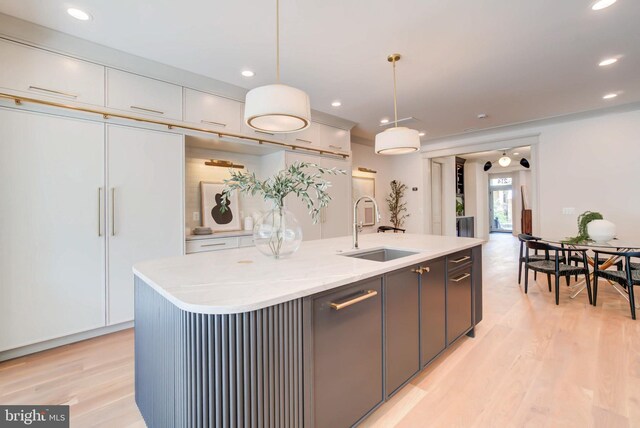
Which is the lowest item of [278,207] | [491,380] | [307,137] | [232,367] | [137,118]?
[491,380]

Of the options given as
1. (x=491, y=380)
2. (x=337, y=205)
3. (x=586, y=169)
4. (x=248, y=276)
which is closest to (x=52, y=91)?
(x=248, y=276)

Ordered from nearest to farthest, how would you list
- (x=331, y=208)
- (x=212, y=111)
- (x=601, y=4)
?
(x=601, y=4)
(x=212, y=111)
(x=331, y=208)

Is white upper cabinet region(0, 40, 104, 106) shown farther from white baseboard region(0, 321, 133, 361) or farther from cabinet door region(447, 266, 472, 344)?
cabinet door region(447, 266, 472, 344)

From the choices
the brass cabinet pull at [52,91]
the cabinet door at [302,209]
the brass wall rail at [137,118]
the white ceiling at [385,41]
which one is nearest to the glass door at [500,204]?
the white ceiling at [385,41]

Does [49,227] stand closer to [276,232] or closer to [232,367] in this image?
[276,232]

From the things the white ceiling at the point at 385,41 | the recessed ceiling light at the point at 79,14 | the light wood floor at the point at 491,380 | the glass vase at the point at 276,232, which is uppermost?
the white ceiling at the point at 385,41

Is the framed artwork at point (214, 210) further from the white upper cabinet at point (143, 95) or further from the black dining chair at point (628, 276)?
the black dining chair at point (628, 276)

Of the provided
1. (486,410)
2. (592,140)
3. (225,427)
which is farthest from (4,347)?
(592,140)

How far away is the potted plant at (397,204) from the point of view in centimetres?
698

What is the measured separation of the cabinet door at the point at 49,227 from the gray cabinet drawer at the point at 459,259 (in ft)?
9.99

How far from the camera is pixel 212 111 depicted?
339 centimetres

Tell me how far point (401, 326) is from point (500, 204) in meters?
12.7

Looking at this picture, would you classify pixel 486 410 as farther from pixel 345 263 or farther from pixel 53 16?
pixel 53 16

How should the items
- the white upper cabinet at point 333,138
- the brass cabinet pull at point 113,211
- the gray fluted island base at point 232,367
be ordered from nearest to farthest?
the gray fluted island base at point 232,367, the brass cabinet pull at point 113,211, the white upper cabinet at point 333,138
